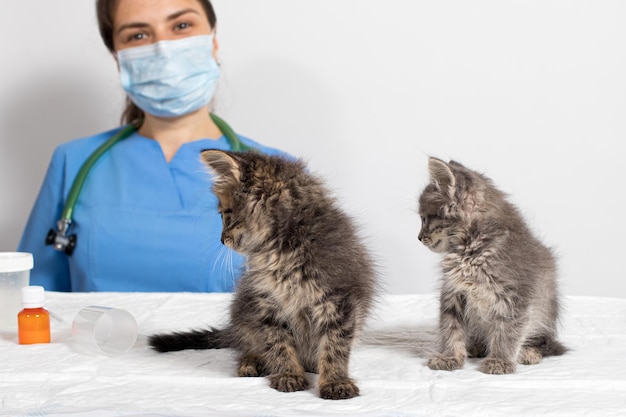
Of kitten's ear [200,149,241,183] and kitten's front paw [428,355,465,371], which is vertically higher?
kitten's ear [200,149,241,183]

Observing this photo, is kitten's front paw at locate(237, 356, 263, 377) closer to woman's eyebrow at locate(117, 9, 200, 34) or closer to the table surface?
the table surface

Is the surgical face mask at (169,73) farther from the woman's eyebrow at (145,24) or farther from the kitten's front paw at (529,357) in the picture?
the kitten's front paw at (529,357)

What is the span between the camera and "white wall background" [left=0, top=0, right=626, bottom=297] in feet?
10.0

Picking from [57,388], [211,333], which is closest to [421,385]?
[211,333]

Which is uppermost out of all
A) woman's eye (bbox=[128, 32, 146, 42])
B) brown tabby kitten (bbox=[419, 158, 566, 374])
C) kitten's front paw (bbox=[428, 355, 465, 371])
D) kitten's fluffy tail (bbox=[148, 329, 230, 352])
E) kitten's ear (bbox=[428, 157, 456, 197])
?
woman's eye (bbox=[128, 32, 146, 42])

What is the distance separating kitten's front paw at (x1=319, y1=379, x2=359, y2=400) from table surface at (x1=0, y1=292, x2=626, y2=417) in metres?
0.02

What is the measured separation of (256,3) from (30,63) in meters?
1.04

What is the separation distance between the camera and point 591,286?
3.20 metres

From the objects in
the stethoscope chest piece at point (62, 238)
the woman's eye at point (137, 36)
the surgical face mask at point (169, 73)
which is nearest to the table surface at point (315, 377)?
the stethoscope chest piece at point (62, 238)

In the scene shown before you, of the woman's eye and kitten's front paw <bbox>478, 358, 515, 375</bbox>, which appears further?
the woman's eye

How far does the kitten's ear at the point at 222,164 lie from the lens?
135cm

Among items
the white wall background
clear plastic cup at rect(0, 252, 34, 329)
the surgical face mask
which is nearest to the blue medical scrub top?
the surgical face mask

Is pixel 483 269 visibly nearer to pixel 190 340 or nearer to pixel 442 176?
pixel 442 176

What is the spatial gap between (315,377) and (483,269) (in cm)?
40
